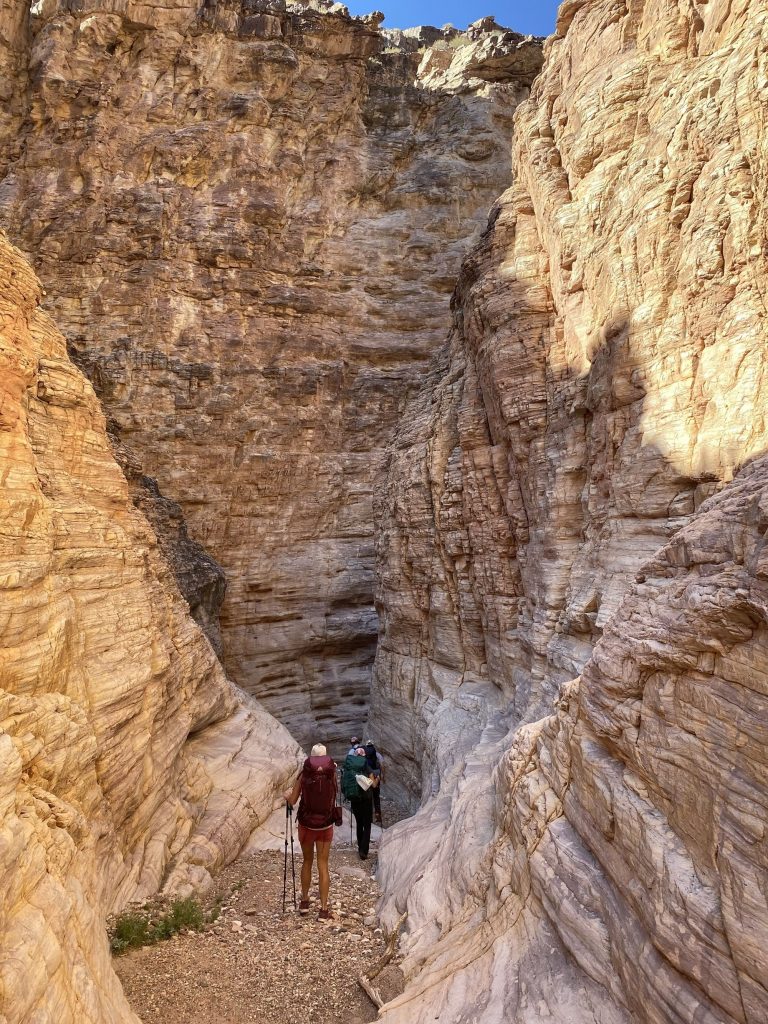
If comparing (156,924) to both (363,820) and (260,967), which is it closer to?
(260,967)

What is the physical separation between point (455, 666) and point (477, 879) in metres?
9.72

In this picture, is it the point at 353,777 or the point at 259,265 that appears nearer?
the point at 353,777

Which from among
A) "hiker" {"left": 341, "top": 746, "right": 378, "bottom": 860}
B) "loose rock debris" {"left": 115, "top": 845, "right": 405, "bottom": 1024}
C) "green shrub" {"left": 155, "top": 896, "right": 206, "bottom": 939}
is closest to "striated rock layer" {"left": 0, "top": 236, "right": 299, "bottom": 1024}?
"green shrub" {"left": 155, "top": 896, "right": 206, "bottom": 939}

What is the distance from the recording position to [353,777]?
36.5 feet

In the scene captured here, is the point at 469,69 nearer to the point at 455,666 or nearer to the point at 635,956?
the point at 455,666

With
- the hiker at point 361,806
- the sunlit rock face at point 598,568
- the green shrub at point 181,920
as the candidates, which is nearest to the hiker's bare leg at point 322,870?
the sunlit rock face at point 598,568

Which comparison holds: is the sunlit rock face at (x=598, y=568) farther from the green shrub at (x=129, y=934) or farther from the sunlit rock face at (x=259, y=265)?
the sunlit rock face at (x=259, y=265)

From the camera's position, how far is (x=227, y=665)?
77.7 ft

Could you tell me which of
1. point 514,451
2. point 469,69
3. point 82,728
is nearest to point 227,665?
point 514,451

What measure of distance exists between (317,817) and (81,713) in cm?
312

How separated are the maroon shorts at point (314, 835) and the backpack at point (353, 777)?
2.97m

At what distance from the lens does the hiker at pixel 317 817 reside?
7688 mm

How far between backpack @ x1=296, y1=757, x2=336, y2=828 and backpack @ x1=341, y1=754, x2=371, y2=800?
3.12 m

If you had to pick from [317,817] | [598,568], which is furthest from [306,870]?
[598,568]
